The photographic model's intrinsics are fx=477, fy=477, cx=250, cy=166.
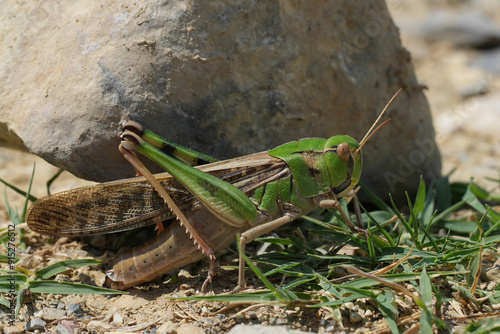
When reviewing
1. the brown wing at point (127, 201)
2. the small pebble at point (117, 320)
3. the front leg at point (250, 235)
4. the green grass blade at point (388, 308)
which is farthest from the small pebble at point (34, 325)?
the green grass blade at point (388, 308)

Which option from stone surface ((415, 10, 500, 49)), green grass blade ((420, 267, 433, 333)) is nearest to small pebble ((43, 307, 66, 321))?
green grass blade ((420, 267, 433, 333))

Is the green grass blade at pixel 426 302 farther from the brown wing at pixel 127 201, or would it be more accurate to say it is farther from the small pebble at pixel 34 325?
the small pebble at pixel 34 325

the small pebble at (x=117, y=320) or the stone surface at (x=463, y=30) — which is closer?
the small pebble at (x=117, y=320)

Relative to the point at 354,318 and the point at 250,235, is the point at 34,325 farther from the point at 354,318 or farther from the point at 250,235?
the point at 354,318

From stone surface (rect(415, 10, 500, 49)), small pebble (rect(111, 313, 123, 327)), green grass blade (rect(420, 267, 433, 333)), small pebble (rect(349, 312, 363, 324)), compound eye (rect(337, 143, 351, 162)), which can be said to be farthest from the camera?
stone surface (rect(415, 10, 500, 49))

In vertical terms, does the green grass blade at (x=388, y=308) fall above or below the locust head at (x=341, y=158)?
below

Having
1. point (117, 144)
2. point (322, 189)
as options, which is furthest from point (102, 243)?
point (322, 189)

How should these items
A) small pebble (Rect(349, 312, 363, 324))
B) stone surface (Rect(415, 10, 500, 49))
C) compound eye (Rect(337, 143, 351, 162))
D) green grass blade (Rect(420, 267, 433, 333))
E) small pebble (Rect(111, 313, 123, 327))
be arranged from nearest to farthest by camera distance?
green grass blade (Rect(420, 267, 433, 333)), small pebble (Rect(349, 312, 363, 324)), small pebble (Rect(111, 313, 123, 327)), compound eye (Rect(337, 143, 351, 162)), stone surface (Rect(415, 10, 500, 49))

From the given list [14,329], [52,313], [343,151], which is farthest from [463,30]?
[14,329]

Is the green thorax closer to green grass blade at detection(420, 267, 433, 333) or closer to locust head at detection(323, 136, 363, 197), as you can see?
locust head at detection(323, 136, 363, 197)
